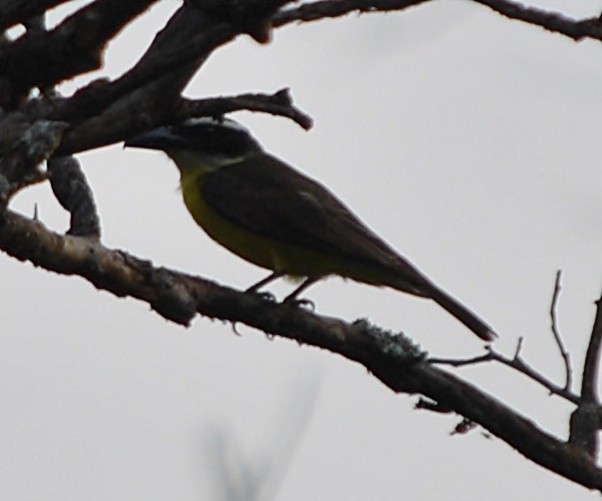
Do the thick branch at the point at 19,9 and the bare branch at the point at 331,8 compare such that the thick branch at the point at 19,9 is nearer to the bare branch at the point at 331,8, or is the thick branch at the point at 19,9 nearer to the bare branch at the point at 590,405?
the bare branch at the point at 331,8

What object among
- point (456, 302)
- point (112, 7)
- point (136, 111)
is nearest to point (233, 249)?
point (456, 302)

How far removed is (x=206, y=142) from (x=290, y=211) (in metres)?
0.78

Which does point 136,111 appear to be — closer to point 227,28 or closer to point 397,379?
point 227,28

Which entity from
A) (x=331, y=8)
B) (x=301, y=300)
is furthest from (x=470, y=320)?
(x=331, y=8)

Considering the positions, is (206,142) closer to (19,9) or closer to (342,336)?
(342,336)

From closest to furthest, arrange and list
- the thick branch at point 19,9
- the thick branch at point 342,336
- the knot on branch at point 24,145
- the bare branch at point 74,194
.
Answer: the thick branch at point 19,9, the knot on branch at point 24,145, the thick branch at point 342,336, the bare branch at point 74,194

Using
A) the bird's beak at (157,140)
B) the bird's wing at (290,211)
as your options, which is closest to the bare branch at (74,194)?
the bird's wing at (290,211)

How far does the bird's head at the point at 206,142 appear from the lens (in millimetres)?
7191

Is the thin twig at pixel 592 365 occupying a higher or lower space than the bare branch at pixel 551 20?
lower

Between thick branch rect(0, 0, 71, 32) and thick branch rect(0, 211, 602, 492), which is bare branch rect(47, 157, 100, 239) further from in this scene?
thick branch rect(0, 0, 71, 32)

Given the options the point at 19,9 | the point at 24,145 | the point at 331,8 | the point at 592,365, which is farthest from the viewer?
the point at 592,365

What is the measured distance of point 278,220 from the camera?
6.64m

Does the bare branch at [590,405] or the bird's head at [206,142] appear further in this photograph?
the bird's head at [206,142]

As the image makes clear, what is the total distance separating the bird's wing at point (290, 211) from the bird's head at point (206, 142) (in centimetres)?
13
